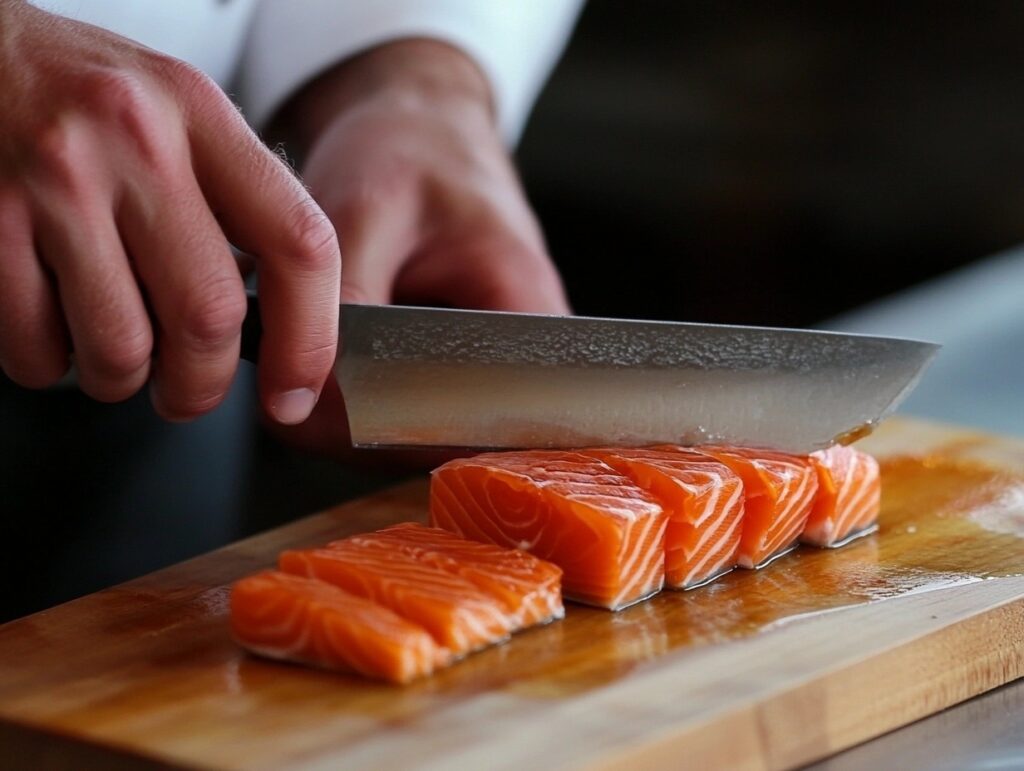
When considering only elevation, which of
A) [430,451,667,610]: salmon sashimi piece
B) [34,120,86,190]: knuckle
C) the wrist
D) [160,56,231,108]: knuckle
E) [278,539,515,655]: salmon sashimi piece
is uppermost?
the wrist

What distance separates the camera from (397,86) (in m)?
3.39

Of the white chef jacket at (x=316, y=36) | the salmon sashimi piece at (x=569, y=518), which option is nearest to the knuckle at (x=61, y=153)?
Result: the salmon sashimi piece at (x=569, y=518)

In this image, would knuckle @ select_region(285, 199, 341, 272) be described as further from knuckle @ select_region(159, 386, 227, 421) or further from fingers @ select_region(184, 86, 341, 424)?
knuckle @ select_region(159, 386, 227, 421)

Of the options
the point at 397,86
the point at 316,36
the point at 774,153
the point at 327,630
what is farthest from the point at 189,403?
the point at 774,153

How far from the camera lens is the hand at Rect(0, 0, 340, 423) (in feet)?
6.14

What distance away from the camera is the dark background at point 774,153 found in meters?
7.10

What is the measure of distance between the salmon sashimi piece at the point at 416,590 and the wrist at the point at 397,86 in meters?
1.49

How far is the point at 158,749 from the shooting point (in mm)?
1694

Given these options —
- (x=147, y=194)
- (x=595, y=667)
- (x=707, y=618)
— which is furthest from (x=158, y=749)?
(x=707, y=618)

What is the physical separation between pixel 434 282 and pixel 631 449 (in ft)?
2.38

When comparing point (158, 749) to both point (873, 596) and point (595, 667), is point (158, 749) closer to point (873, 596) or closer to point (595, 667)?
point (595, 667)

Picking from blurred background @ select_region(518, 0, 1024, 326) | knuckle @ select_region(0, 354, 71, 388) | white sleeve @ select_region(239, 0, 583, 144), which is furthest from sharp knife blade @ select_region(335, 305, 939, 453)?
blurred background @ select_region(518, 0, 1024, 326)

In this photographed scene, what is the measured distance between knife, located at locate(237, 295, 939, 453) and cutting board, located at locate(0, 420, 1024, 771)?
0.96 ft

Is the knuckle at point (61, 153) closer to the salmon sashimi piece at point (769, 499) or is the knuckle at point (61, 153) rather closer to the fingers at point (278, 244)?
the fingers at point (278, 244)
